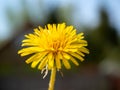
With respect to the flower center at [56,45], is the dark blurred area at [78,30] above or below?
above

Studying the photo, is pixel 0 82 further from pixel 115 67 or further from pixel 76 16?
pixel 76 16

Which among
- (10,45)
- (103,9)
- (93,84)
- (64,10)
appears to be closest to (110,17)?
(103,9)

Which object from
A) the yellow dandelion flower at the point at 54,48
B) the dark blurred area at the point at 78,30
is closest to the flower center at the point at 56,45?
the yellow dandelion flower at the point at 54,48

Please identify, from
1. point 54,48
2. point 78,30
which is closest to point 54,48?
point 54,48

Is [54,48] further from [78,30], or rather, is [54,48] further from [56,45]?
[78,30]

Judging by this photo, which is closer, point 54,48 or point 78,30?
point 54,48

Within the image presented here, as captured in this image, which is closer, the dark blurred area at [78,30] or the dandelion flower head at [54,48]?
the dandelion flower head at [54,48]

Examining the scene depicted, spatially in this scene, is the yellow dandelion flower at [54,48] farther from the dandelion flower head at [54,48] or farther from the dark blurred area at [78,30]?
the dark blurred area at [78,30]

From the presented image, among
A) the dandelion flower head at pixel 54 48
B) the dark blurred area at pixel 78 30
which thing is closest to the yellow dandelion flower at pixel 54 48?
the dandelion flower head at pixel 54 48

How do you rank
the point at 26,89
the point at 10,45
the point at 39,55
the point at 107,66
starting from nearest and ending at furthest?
the point at 39,55 → the point at 26,89 → the point at 107,66 → the point at 10,45
